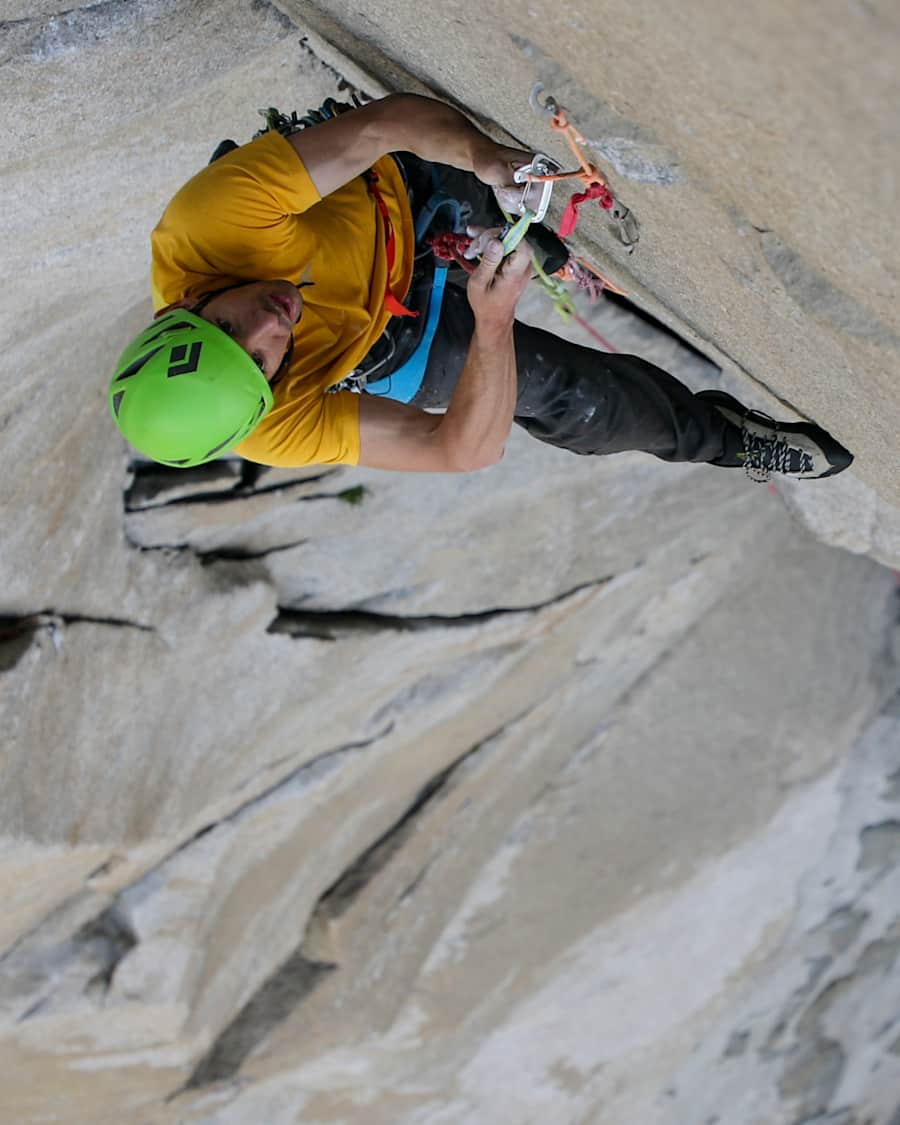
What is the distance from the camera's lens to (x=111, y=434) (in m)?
3.33

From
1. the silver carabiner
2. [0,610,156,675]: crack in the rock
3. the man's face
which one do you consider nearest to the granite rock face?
[0,610,156,675]: crack in the rock

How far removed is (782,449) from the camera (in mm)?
2613

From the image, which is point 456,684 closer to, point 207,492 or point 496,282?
point 207,492

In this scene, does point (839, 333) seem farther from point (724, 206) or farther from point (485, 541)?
point (485, 541)

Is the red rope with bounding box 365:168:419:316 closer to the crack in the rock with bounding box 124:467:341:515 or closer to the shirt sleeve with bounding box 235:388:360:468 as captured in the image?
the shirt sleeve with bounding box 235:388:360:468

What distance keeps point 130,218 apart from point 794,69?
2.13 m

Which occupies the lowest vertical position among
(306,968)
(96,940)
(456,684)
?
(306,968)

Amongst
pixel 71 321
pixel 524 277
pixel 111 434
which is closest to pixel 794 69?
pixel 524 277

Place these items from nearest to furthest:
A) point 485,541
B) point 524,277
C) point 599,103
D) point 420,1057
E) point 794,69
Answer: point 794,69
point 599,103
point 524,277
point 485,541
point 420,1057

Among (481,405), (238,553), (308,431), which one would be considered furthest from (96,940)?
(481,405)

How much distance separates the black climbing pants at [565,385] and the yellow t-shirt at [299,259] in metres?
0.15

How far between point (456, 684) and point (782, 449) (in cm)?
188

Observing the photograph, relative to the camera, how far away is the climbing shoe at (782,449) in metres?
2.58

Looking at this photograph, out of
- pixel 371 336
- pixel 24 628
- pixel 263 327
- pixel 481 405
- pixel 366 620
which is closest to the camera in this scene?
pixel 263 327
